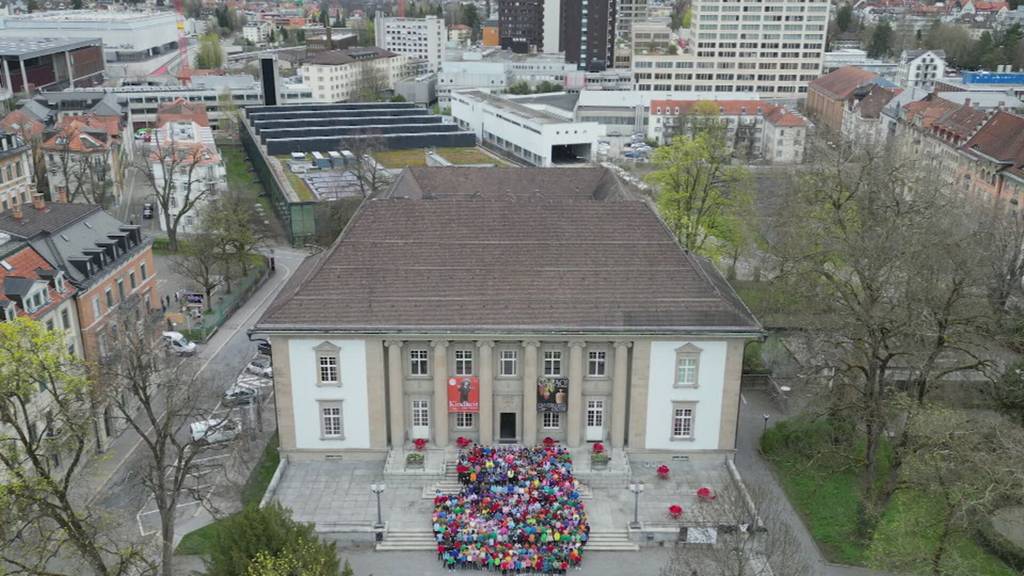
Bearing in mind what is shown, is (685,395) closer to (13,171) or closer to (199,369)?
(199,369)

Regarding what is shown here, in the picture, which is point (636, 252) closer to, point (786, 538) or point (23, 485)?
point (786, 538)

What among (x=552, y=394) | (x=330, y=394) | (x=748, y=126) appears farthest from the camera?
(x=748, y=126)

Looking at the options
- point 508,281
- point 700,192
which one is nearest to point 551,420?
point 508,281

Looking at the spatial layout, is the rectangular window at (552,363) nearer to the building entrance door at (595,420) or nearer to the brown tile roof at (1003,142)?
the building entrance door at (595,420)

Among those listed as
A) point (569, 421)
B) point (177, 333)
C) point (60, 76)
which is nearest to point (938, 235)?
point (569, 421)

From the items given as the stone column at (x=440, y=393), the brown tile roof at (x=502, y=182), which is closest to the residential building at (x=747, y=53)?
the brown tile roof at (x=502, y=182)
